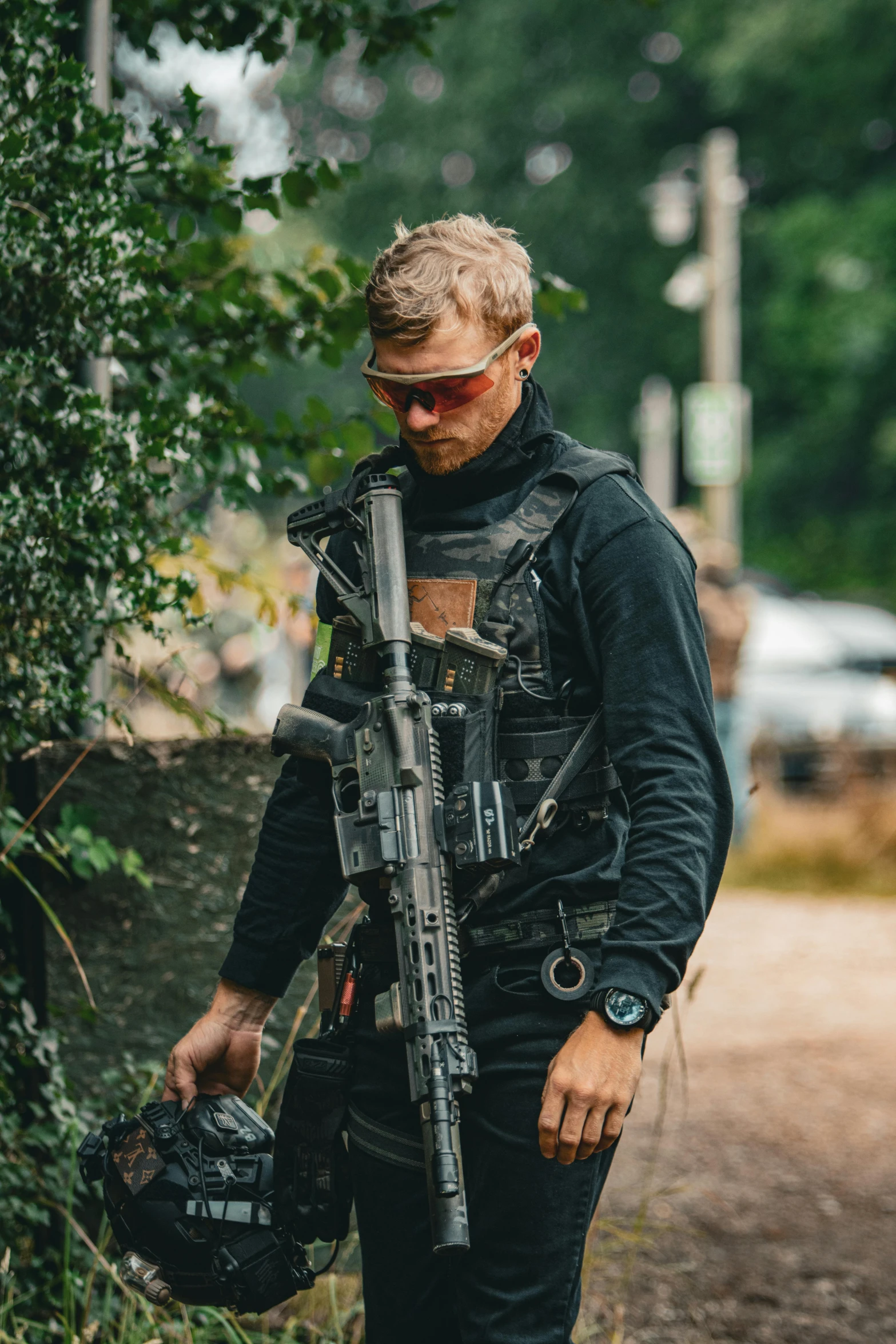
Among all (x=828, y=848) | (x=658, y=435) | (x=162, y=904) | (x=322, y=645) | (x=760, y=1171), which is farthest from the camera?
(x=658, y=435)

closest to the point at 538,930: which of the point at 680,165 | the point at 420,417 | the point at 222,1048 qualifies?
the point at 222,1048

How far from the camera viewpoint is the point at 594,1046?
1896mm

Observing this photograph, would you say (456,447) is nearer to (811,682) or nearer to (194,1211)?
(194,1211)

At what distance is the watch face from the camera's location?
1.89 meters

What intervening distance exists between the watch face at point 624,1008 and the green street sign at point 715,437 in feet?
33.7

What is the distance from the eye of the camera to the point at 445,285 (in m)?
2.11

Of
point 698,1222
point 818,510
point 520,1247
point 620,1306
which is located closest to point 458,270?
point 520,1247

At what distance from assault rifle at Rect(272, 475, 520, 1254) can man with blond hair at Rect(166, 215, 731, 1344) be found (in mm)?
58

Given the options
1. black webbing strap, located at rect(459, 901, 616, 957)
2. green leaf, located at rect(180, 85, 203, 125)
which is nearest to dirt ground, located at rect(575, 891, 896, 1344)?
black webbing strap, located at rect(459, 901, 616, 957)

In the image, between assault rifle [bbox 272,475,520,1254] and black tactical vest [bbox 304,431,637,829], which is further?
black tactical vest [bbox 304,431,637,829]

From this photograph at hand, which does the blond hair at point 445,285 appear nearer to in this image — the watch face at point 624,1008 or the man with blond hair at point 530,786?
the man with blond hair at point 530,786

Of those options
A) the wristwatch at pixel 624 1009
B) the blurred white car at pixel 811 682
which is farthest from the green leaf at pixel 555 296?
the blurred white car at pixel 811 682

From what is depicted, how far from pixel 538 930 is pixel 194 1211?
72 cm

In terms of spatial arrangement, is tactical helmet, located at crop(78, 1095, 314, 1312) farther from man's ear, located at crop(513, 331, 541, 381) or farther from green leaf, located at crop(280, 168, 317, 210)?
green leaf, located at crop(280, 168, 317, 210)
